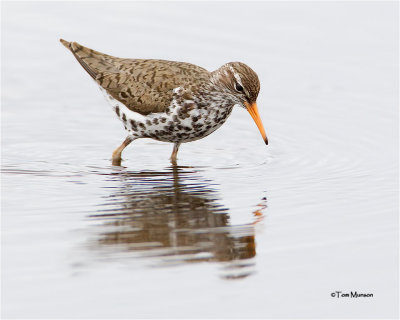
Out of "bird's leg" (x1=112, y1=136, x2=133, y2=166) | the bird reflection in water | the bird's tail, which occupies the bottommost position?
the bird reflection in water

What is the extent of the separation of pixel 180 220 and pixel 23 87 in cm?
833

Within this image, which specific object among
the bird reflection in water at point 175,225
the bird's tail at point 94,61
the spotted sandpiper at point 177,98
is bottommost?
the bird reflection in water at point 175,225

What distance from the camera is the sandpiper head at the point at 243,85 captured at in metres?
13.1

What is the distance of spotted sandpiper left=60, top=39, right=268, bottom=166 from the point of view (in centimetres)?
1333

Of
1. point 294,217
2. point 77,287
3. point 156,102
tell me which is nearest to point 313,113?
point 156,102

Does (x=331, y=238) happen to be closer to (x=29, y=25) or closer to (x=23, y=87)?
(x=23, y=87)

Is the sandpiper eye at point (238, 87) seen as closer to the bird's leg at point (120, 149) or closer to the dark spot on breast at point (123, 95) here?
the dark spot on breast at point (123, 95)

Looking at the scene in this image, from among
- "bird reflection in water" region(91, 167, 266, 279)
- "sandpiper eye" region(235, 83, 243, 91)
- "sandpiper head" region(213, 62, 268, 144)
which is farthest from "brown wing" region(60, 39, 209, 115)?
"bird reflection in water" region(91, 167, 266, 279)

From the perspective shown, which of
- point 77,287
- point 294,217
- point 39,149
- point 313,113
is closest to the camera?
point 77,287

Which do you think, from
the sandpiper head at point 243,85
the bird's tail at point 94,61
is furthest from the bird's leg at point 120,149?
the sandpiper head at point 243,85

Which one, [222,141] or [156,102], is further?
[222,141]

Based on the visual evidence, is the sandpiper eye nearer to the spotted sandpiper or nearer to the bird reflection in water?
the spotted sandpiper

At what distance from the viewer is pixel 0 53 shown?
20.0 meters

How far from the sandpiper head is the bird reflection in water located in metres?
1.31
